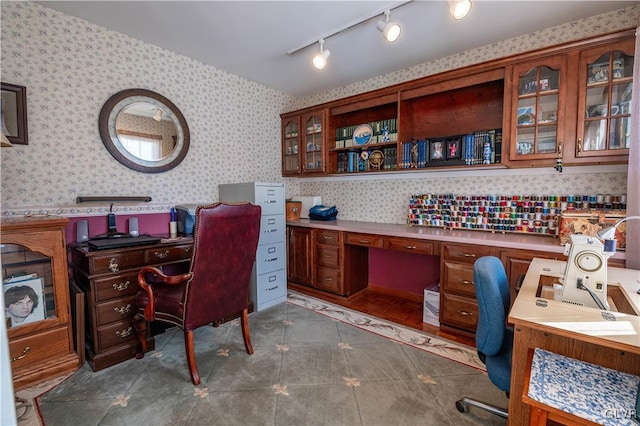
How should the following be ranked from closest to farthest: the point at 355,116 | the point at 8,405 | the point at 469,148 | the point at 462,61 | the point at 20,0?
the point at 8,405
the point at 20,0
the point at 469,148
the point at 462,61
the point at 355,116

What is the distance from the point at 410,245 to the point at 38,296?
2868mm

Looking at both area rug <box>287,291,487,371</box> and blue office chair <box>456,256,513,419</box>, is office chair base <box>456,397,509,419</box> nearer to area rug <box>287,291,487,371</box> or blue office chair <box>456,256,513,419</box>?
blue office chair <box>456,256,513,419</box>

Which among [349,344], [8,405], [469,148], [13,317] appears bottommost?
[349,344]

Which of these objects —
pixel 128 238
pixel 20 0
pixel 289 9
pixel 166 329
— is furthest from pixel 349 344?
pixel 20 0

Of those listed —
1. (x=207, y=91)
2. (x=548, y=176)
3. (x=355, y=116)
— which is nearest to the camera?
(x=548, y=176)

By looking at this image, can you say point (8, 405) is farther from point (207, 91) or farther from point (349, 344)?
point (207, 91)

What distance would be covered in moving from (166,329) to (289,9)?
289 centimetres

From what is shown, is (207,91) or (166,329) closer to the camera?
(166,329)

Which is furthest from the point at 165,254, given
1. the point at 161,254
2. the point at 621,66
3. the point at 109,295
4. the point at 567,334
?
the point at 621,66

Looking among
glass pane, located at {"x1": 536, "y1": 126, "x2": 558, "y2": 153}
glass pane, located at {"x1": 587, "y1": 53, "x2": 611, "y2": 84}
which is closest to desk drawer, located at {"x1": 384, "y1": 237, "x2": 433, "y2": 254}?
glass pane, located at {"x1": 536, "y1": 126, "x2": 558, "y2": 153}

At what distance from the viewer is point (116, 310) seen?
2.20 m

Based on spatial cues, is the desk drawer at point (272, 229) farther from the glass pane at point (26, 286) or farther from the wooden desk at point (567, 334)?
the wooden desk at point (567, 334)

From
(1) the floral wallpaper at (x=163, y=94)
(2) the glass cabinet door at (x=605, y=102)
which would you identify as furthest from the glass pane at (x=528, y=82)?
(1) the floral wallpaper at (x=163, y=94)

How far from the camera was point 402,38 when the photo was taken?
2691 mm
